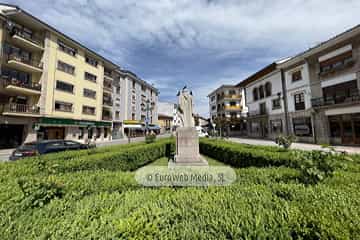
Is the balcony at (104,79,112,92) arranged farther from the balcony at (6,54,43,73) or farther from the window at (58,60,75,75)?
the balcony at (6,54,43,73)

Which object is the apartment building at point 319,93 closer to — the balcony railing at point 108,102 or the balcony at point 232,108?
the balcony at point 232,108

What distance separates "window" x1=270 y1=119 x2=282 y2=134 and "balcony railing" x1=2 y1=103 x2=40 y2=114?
3170 cm

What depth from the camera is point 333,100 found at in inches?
672

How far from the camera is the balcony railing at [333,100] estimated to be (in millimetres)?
15284

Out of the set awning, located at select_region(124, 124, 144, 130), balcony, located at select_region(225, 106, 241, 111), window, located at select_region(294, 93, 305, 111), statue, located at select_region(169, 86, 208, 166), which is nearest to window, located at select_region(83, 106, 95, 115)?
awning, located at select_region(124, 124, 144, 130)

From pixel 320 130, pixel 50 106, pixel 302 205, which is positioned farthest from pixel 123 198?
pixel 50 106

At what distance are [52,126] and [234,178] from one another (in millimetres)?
25667

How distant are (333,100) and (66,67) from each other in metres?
33.4

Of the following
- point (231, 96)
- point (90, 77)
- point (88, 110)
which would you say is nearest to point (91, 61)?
point (90, 77)

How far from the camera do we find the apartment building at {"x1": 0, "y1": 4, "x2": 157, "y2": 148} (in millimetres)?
17375

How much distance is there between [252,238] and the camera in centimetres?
147

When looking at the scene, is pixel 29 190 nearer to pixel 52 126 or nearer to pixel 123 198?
pixel 123 198

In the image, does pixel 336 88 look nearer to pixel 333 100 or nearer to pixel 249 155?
pixel 333 100

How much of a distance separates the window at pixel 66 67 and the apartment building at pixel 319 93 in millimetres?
29463
